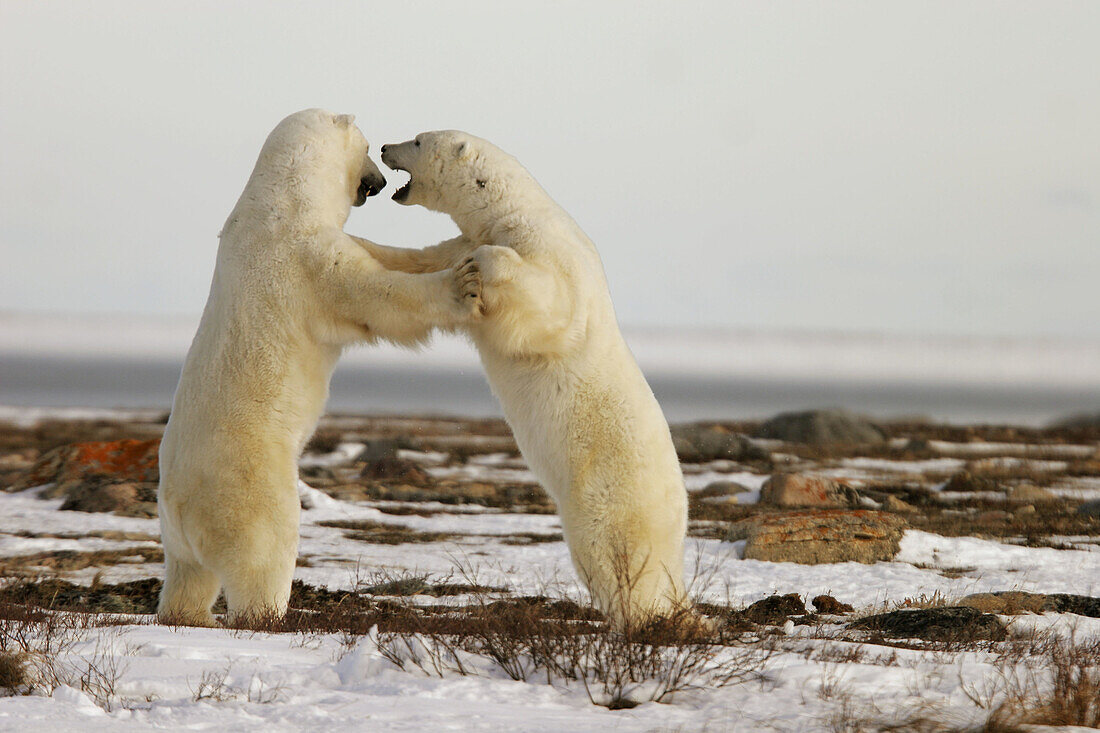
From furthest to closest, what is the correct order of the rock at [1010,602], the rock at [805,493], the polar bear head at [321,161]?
the rock at [805,493] < the rock at [1010,602] < the polar bear head at [321,161]

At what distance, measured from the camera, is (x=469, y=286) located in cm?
491

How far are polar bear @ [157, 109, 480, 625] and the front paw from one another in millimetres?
16

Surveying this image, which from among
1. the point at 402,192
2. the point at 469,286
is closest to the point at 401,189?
the point at 402,192

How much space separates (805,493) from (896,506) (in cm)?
138

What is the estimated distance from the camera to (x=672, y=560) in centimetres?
520

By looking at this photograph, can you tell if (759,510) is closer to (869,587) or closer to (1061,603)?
(869,587)

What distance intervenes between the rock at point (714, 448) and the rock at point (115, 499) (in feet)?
41.5

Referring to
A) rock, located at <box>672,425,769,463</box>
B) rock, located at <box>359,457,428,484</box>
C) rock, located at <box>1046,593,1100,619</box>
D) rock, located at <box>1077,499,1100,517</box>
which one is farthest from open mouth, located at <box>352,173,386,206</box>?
rock, located at <box>672,425,769,463</box>

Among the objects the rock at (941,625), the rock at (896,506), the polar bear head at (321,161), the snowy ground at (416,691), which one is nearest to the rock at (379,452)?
the rock at (896,506)

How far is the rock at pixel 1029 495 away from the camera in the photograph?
53.4ft

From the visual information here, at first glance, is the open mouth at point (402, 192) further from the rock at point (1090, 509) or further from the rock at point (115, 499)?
the rock at point (1090, 509)

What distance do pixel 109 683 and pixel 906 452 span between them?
25.1 meters

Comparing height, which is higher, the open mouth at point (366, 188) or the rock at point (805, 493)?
the open mouth at point (366, 188)

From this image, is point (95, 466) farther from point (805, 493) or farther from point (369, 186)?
point (369, 186)
